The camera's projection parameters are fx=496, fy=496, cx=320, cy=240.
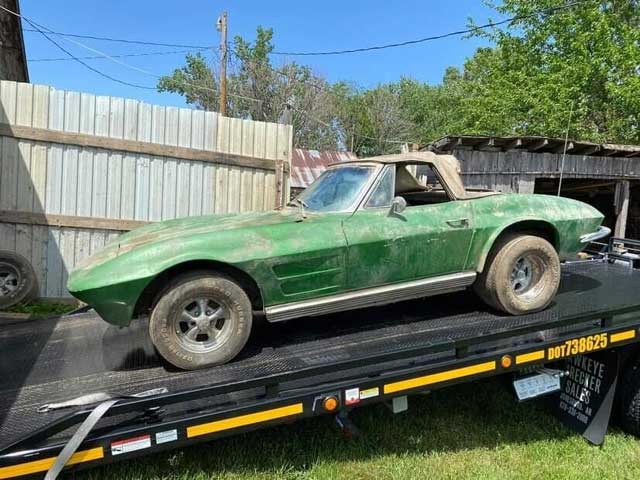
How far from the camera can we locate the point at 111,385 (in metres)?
2.94

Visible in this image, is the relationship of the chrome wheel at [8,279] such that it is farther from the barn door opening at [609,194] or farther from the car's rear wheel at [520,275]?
the barn door opening at [609,194]

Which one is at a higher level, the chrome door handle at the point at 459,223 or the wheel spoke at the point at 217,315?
the chrome door handle at the point at 459,223

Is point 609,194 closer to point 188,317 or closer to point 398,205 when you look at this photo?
point 398,205

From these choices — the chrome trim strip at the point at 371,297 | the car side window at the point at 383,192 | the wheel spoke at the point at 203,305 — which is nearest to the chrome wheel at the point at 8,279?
the wheel spoke at the point at 203,305

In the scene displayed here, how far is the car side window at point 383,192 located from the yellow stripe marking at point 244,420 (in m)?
1.63

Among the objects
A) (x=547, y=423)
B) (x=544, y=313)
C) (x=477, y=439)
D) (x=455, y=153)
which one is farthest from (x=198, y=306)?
(x=455, y=153)

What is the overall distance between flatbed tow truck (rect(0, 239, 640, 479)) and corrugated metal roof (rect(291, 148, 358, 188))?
9095 mm

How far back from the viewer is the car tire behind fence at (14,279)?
602 centimetres

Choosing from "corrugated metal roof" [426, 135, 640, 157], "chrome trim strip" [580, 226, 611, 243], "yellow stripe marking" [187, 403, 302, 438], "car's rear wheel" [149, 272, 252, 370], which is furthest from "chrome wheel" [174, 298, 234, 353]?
"corrugated metal roof" [426, 135, 640, 157]

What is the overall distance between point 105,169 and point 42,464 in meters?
5.02

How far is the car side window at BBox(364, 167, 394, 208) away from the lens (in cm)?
379

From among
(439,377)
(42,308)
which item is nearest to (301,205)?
(439,377)

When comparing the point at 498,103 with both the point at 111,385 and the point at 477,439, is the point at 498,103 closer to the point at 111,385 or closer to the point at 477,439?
the point at 477,439

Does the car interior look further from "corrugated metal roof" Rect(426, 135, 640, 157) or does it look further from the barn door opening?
the barn door opening
